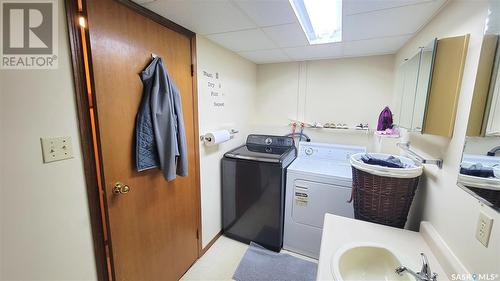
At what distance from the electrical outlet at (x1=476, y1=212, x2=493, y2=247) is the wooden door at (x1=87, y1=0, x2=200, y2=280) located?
173cm

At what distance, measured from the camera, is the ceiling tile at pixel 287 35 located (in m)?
1.57

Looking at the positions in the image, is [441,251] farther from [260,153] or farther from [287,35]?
[287,35]

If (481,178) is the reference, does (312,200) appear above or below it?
below

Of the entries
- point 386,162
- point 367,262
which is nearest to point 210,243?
point 367,262

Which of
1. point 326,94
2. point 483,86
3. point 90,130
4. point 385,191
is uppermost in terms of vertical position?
point 326,94

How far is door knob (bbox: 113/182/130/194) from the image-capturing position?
121 centimetres

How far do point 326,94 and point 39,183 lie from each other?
270 cm

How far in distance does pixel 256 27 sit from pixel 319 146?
5.21 ft

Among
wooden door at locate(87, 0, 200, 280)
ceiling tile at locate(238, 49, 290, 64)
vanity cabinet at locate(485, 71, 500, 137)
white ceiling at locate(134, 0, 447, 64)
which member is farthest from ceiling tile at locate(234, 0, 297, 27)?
vanity cabinet at locate(485, 71, 500, 137)

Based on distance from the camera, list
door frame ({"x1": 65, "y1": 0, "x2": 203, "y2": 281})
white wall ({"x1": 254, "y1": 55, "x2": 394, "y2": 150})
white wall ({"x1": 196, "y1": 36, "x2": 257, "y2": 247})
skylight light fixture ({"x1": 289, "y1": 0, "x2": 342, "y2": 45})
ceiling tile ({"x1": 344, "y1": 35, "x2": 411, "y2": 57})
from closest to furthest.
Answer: door frame ({"x1": 65, "y1": 0, "x2": 203, "y2": 281}) → skylight light fixture ({"x1": 289, "y1": 0, "x2": 342, "y2": 45}) → ceiling tile ({"x1": 344, "y1": 35, "x2": 411, "y2": 57}) → white wall ({"x1": 196, "y1": 36, "x2": 257, "y2": 247}) → white wall ({"x1": 254, "y1": 55, "x2": 394, "y2": 150})

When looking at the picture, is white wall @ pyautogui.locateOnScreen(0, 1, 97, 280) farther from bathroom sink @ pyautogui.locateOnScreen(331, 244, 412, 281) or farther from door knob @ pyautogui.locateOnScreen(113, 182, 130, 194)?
bathroom sink @ pyautogui.locateOnScreen(331, 244, 412, 281)

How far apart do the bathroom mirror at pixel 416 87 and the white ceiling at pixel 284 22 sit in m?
0.29

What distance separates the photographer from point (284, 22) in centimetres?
148

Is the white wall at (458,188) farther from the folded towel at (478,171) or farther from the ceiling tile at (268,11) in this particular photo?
the ceiling tile at (268,11)
